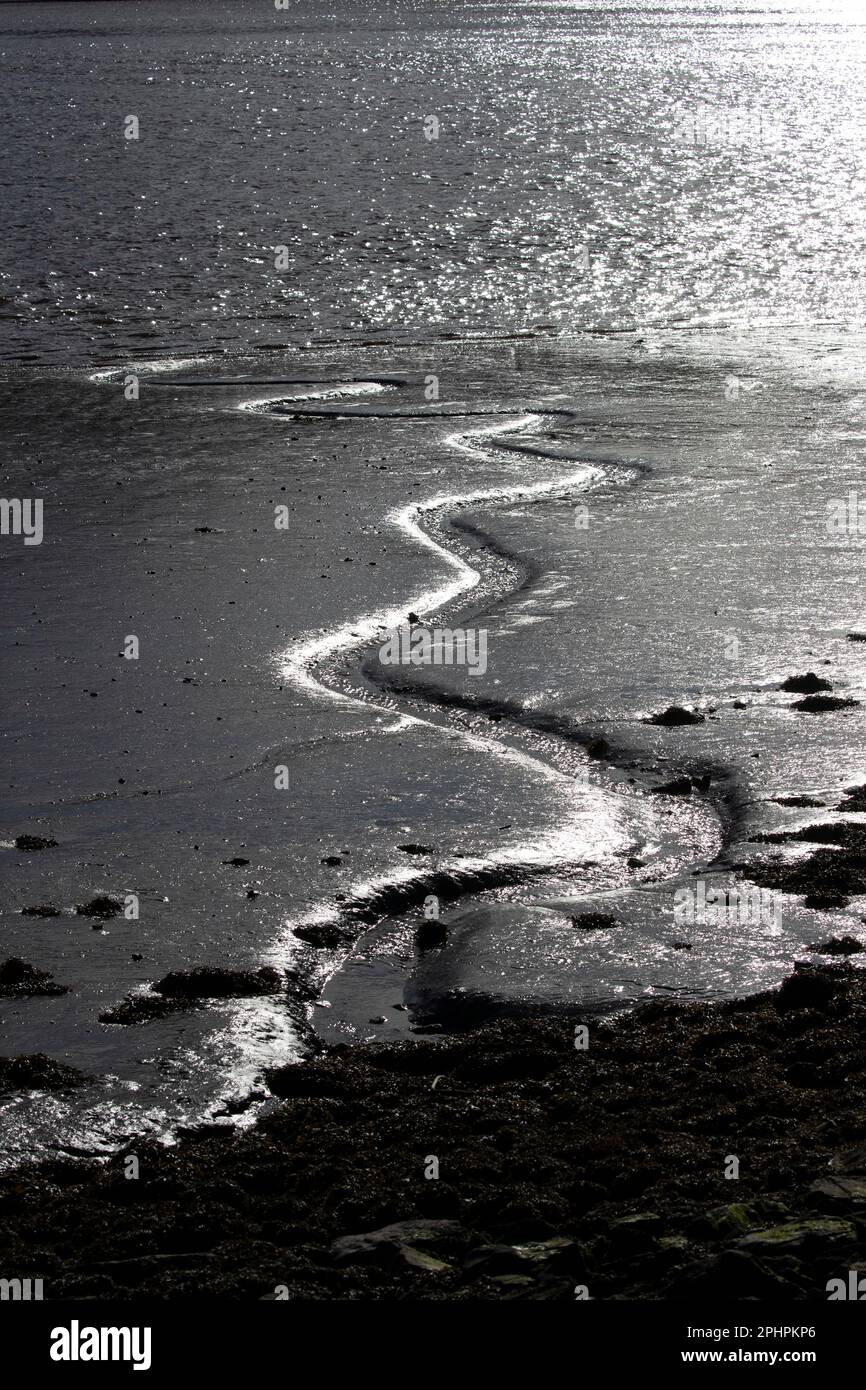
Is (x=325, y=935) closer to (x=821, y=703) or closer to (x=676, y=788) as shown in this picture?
(x=676, y=788)

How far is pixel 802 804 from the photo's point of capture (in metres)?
5.73

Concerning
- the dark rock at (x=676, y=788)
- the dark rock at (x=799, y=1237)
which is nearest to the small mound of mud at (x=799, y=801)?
the dark rock at (x=676, y=788)

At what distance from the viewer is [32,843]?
548 centimetres

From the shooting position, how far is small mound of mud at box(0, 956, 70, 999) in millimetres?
4629

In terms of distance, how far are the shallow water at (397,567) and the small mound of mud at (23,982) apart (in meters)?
0.05

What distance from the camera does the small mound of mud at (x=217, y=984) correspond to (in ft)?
15.3

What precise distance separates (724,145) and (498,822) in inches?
825

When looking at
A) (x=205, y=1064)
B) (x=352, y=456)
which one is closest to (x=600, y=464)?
(x=352, y=456)

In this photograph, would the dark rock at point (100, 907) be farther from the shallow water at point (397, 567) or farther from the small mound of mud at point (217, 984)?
the small mound of mud at point (217, 984)

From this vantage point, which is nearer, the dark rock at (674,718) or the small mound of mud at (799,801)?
the small mound of mud at (799,801)

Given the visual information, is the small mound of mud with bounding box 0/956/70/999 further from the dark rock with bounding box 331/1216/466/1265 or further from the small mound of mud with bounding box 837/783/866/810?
the small mound of mud with bounding box 837/783/866/810

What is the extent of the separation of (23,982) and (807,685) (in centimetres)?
336

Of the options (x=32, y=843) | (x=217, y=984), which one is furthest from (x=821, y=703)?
(x=32, y=843)
